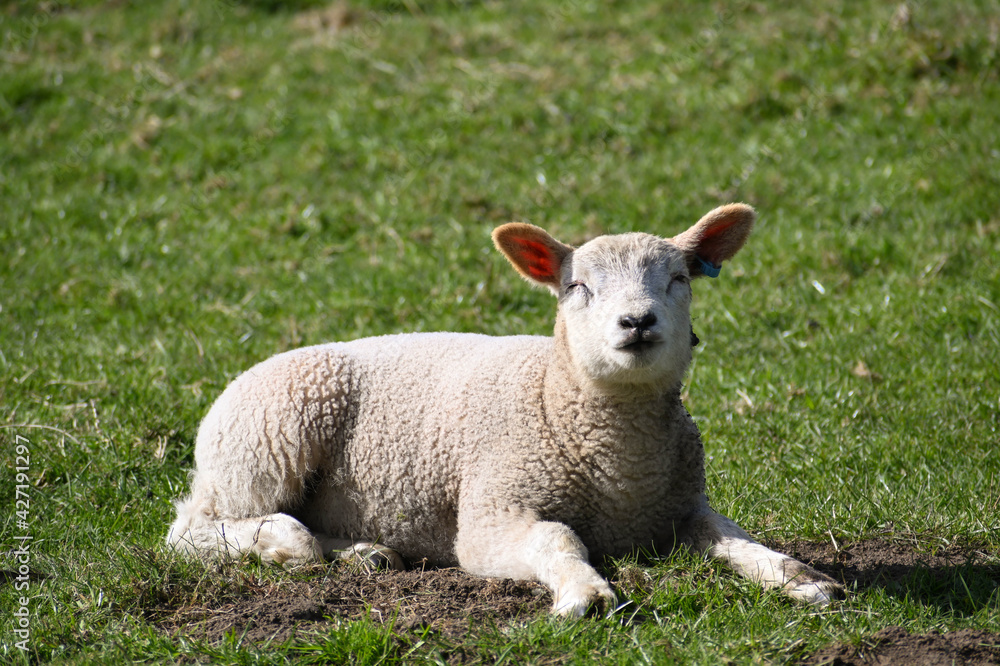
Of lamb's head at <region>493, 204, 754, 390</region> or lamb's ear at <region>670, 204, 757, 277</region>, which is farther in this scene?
lamb's ear at <region>670, 204, 757, 277</region>

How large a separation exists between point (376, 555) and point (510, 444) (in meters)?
0.73

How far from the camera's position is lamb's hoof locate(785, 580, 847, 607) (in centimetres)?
345

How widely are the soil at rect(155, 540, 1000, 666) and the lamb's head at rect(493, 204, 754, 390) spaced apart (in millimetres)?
906

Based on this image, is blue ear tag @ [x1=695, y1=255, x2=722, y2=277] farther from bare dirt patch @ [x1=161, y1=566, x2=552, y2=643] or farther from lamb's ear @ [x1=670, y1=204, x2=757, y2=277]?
bare dirt patch @ [x1=161, y1=566, x2=552, y2=643]

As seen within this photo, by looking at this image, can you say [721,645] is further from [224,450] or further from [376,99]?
[376,99]

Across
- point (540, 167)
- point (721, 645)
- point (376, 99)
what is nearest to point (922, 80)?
point (540, 167)

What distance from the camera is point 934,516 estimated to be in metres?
4.29

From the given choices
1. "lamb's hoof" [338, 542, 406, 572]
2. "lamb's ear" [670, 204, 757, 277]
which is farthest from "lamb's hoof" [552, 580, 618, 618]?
"lamb's ear" [670, 204, 757, 277]

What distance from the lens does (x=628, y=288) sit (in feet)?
12.5

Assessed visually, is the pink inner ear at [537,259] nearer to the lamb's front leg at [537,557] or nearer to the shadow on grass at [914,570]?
the lamb's front leg at [537,557]

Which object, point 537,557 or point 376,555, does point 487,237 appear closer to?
Result: point 376,555

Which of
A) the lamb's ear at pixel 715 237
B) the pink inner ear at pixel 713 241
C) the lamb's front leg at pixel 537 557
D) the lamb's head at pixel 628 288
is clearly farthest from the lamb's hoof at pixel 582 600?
the pink inner ear at pixel 713 241

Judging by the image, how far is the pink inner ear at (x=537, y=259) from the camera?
421 centimetres

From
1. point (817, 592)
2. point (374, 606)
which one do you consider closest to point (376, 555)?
point (374, 606)
